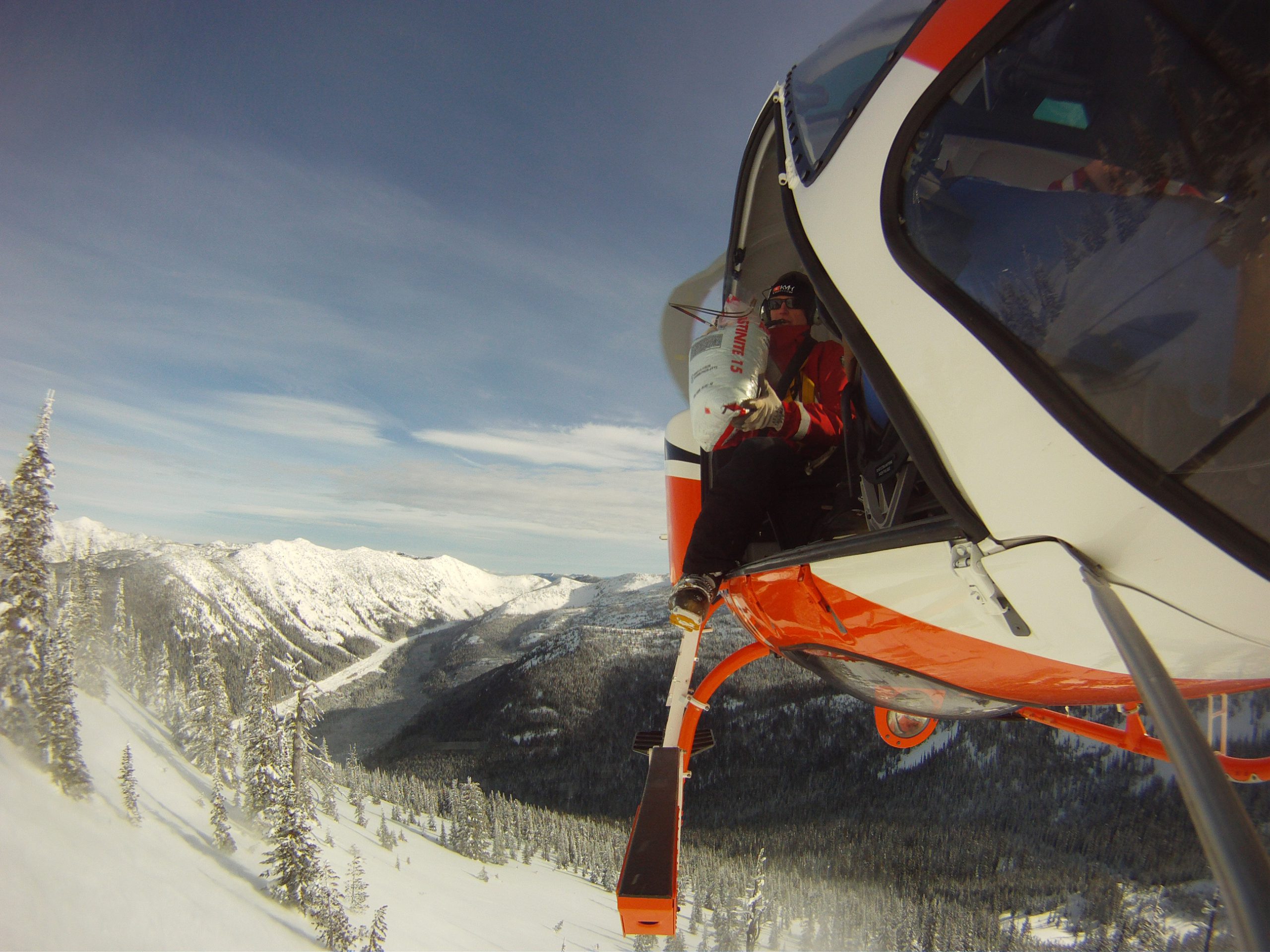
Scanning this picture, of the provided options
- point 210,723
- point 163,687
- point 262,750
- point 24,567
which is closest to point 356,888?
point 210,723

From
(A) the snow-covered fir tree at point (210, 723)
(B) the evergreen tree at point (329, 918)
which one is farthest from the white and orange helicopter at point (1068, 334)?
(A) the snow-covered fir tree at point (210, 723)

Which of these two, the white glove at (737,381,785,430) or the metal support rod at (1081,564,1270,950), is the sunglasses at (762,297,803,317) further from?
the metal support rod at (1081,564,1270,950)

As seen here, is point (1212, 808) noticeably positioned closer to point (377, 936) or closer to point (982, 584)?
point (982, 584)

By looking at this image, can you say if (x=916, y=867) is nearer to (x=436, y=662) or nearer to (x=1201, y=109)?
(x=1201, y=109)

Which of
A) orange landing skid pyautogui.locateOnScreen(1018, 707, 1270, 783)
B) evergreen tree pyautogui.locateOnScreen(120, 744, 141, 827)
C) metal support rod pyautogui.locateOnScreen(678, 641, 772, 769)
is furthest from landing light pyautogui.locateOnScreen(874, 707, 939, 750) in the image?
evergreen tree pyautogui.locateOnScreen(120, 744, 141, 827)

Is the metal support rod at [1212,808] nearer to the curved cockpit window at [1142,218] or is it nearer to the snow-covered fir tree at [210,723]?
the curved cockpit window at [1142,218]
